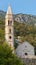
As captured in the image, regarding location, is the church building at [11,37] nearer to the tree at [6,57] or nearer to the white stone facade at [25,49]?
the white stone facade at [25,49]

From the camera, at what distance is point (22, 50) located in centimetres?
6125

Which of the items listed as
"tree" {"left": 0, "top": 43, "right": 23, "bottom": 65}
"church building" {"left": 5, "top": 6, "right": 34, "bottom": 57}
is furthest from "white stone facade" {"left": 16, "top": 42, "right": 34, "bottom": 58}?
"tree" {"left": 0, "top": 43, "right": 23, "bottom": 65}

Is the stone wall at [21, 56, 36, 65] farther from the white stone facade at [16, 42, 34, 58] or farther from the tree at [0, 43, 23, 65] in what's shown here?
the tree at [0, 43, 23, 65]

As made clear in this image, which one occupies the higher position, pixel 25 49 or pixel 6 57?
pixel 6 57

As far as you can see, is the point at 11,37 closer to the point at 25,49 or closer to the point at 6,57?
the point at 25,49

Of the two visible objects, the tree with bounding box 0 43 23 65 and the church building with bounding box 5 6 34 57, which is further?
the church building with bounding box 5 6 34 57

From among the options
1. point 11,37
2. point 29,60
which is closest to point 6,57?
point 29,60

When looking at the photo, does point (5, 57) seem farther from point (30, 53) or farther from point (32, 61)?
point (30, 53)

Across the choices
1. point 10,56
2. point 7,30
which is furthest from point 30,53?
point 10,56

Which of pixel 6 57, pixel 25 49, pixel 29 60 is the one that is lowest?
pixel 25 49

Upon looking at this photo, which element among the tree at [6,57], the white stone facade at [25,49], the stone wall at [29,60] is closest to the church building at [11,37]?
the white stone facade at [25,49]

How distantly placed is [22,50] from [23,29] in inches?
1503

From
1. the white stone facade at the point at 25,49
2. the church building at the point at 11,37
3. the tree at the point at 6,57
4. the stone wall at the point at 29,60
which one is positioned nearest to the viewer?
the tree at the point at 6,57

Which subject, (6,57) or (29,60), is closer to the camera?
(6,57)
